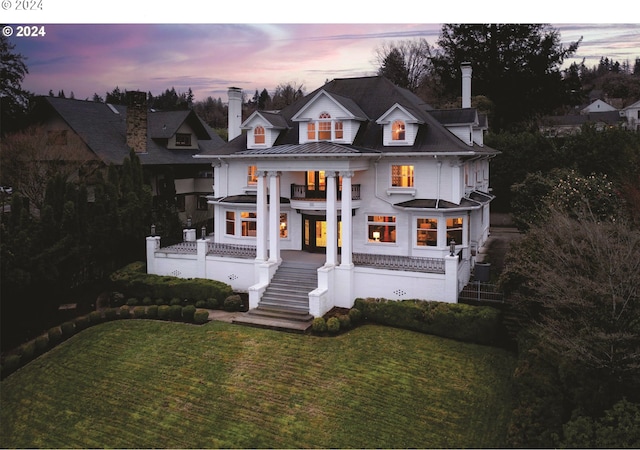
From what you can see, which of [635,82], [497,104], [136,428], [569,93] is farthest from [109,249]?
[635,82]

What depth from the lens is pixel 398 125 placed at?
21.5 metres

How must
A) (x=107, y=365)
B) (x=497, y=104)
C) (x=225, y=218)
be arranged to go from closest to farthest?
(x=107, y=365)
(x=225, y=218)
(x=497, y=104)

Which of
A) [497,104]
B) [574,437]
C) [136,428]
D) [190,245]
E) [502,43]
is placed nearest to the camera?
[574,437]

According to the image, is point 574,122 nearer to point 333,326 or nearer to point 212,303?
point 333,326

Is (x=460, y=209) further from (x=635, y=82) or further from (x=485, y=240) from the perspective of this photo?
(x=635, y=82)

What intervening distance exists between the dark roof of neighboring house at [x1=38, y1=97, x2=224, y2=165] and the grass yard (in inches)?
555

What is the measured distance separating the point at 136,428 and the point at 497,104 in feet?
105

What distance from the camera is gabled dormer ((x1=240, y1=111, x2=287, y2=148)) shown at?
2306cm

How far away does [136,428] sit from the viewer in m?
12.7

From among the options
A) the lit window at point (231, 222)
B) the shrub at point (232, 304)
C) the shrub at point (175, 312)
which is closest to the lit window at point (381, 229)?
the shrub at point (232, 304)

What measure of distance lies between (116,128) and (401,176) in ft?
58.7

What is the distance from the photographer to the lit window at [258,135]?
2358 cm

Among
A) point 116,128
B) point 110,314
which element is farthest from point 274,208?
point 116,128

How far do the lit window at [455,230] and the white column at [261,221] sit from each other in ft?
24.2
